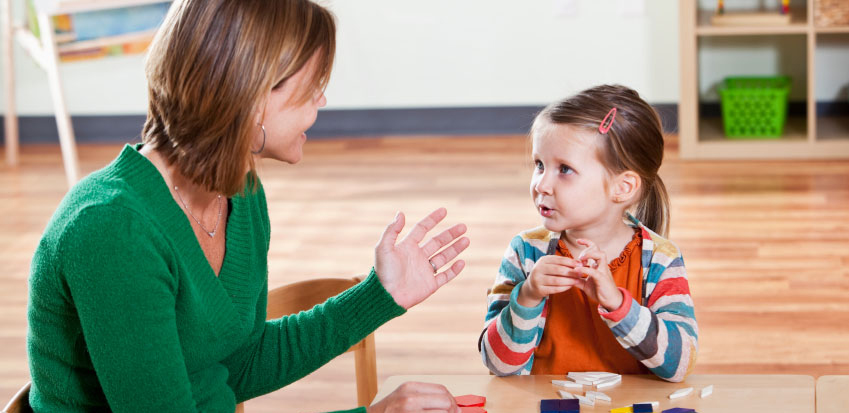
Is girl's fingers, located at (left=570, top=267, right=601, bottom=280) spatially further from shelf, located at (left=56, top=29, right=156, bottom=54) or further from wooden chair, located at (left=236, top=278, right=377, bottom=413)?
shelf, located at (left=56, top=29, right=156, bottom=54)

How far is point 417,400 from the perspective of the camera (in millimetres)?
1240

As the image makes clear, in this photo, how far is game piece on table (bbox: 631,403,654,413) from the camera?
124 cm

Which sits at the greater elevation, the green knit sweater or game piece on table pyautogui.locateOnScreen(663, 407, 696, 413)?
the green knit sweater

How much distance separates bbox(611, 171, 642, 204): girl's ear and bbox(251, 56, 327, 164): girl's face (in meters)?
0.46

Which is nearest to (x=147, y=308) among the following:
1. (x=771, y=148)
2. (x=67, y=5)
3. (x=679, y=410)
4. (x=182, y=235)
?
(x=182, y=235)

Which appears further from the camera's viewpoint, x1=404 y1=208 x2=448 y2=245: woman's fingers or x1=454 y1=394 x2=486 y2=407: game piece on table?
x1=404 y1=208 x2=448 y2=245: woman's fingers

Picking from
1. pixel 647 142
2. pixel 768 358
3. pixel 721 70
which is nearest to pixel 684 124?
pixel 721 70

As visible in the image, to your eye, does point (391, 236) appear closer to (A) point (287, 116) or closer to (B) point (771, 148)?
(A) point (287, 116)

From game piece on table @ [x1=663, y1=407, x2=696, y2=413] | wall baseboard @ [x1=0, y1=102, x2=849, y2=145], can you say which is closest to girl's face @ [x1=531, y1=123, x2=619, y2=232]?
game piece on table @ [x1=663, y1=407, x2=696, y2=413]

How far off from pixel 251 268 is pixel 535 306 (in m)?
0.39

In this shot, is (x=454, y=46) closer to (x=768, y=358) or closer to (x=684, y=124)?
(x=684, y=124)

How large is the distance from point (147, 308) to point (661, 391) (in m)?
0.62

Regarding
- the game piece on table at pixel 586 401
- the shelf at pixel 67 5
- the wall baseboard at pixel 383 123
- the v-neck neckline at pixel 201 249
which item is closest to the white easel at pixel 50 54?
the shelf at pixel 67 5

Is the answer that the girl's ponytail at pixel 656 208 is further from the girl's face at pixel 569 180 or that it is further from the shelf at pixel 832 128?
the shelf at pixel 832 128
